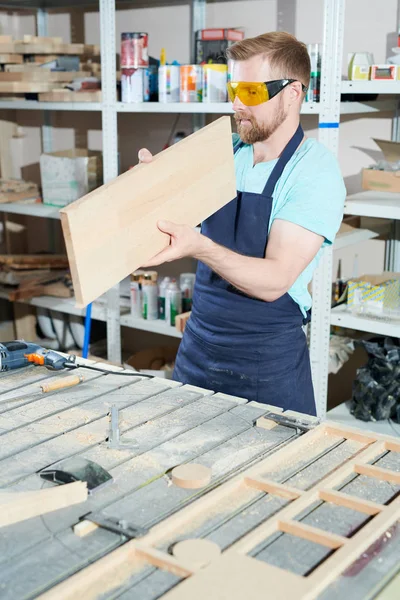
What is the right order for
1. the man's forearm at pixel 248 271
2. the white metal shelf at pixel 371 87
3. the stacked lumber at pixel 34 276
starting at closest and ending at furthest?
1. the man's forearm at pixel 248 271
2. the white metal shelf at pixel 371 87
3. the stacked lumber at pixel 34 276

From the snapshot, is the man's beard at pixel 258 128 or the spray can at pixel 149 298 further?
the spray can at pixel 149 298

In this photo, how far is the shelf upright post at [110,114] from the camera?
3.24m

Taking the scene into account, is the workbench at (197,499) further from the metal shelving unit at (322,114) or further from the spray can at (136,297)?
the spray can at (136,297)

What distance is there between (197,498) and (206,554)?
0.62 ft

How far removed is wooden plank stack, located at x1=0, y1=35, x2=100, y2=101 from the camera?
352 centimetres

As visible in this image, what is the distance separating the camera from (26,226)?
4.60 metres

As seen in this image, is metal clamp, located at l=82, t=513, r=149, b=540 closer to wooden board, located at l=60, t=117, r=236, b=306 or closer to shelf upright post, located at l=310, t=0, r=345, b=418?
wooden board, located at l=60, t=117, r=236, b=306

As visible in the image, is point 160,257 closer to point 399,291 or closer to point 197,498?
point 197,498

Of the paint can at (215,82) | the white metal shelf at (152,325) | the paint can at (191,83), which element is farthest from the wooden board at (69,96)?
the white metal shelf at (152,325)

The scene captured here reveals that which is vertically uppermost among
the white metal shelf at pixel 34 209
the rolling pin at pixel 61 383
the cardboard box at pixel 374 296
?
the white metal shelf at pixel 34 209

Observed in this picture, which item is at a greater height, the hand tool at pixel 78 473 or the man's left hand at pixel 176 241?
the man's left hand at pixel 176 241

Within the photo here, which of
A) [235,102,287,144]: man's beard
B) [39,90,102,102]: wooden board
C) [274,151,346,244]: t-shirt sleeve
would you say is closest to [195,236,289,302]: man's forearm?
[274,151,346,244]: t-shirt sleeve

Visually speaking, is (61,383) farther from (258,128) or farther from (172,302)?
(172,302)

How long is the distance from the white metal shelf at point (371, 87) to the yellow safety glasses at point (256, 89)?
0.74 metres
